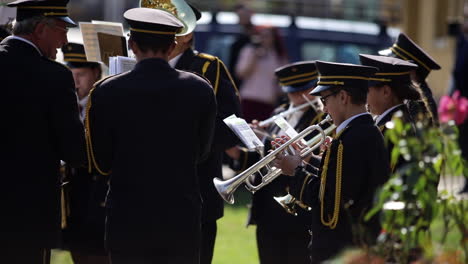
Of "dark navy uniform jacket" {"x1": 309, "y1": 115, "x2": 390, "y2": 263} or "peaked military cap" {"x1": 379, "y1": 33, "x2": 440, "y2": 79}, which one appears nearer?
"dark navy uniform jacket" {"x1": 309, "y1": 115, "x2": 390, "y2": 263}

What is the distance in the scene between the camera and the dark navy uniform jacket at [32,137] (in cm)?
505

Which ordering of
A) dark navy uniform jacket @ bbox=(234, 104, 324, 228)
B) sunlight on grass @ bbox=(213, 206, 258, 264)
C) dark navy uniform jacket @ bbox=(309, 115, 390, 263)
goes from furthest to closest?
sunlight on grass @ bbox=(213, 206, 258, 264), dark navy uniform jacket @ bbox=(234, 104, 324, 228), dark navy uniform jacket @ bbox=(309, 115, 390, 263)

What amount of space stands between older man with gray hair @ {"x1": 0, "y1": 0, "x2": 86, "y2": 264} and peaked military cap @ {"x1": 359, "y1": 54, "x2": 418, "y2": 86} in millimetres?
1544

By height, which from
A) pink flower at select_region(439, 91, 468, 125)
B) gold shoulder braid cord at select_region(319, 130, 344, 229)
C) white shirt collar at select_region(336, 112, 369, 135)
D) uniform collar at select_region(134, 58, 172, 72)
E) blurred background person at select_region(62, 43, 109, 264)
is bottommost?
blurred background person at select_region(62, 43, 109, 264)

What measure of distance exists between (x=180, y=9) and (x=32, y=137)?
125cm

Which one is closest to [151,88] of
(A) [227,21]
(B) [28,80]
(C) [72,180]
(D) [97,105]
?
(D) [97,105]

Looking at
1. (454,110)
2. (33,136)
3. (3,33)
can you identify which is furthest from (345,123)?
(454,110)

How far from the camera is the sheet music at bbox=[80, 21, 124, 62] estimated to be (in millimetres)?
5961

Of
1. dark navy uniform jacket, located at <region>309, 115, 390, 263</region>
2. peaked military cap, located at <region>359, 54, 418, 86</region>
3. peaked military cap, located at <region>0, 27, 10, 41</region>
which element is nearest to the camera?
dark navy uniform jacket, located at <region>309, 115, 390, 263</region>

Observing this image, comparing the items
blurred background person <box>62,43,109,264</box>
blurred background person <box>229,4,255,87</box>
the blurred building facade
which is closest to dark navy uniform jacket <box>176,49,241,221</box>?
blurred background person <box>62,43,109,264</box>

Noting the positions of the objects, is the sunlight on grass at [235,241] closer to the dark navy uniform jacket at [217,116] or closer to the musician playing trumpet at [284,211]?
the musician playing trumpet at [284,211]

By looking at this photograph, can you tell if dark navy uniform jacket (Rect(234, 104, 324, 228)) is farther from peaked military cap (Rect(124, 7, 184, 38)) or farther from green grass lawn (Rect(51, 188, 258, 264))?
peaked military cap (Rect(124, 7, 184, 38))

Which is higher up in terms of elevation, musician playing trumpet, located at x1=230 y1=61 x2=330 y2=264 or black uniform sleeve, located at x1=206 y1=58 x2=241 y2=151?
black uniform sleeve, located at x1=206 y1=58 x2=241 y2=151

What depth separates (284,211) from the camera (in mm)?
6355
